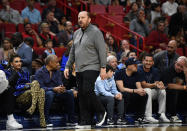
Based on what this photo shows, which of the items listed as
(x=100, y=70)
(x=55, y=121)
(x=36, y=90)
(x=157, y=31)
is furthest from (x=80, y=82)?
(x=157, y=31)

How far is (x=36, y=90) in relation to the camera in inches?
287

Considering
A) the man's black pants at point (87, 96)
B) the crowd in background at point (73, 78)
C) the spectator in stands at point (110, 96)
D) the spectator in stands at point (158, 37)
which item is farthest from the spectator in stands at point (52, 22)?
the man's black pants at point (87, 96)

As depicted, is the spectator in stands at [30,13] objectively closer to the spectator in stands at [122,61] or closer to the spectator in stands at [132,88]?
the spectator in stands at [122,61]

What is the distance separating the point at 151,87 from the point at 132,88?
407 millimetres

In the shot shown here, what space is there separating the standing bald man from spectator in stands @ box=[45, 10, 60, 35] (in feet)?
16.4

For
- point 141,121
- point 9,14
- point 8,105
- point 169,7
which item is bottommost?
point 141,121

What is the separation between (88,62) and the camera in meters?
6.59

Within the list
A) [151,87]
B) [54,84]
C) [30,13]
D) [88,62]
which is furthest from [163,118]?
[30,13]

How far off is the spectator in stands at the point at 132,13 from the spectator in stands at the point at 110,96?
584 cm

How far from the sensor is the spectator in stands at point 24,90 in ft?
23.8

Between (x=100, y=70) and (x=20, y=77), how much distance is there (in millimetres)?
1603

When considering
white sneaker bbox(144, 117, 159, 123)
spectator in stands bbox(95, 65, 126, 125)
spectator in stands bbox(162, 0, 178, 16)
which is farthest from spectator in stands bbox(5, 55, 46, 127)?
spectator in stands bbox(162, 0, 178, 16)

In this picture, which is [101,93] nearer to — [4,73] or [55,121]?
[55,121]

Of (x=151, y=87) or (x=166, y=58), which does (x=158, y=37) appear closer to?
(x=166, y=58)
